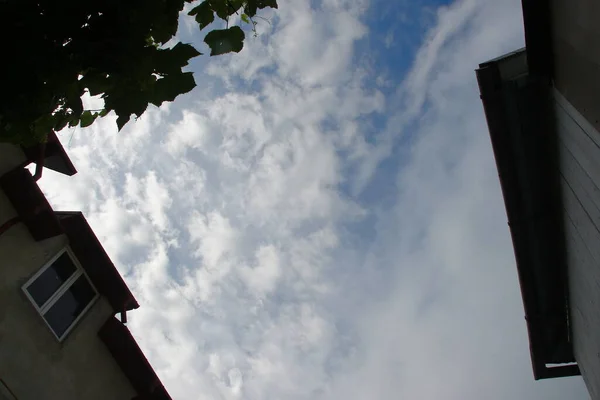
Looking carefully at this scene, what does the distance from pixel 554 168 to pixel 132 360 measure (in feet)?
31.8

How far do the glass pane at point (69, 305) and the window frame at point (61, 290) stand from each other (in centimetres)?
5

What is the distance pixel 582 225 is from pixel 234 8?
252 inches

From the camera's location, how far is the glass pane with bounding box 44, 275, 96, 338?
772 cm

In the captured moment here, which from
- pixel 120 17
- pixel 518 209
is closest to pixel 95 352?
pixel 120 17

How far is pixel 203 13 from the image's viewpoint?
350 centimetres

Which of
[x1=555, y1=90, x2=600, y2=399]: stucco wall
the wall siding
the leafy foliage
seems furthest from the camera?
[x1=555, y1=90, x2=600, y2=399]: stucco wall

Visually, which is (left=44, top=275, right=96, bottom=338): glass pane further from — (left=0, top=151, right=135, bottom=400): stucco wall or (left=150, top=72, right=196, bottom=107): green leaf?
(left=150, top=72, right=196, bottom=107): green leaf

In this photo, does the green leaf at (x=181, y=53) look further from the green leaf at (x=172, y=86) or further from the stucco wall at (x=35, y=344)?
the stucco wall at (x=35, y=344)

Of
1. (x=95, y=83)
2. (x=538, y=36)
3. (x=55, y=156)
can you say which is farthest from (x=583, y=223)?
(x=55, y=156)

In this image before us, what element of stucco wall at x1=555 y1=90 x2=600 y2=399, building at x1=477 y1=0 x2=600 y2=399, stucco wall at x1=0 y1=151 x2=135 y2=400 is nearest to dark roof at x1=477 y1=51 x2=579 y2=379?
building at x1=477 y1=0 x2=600 y2=399

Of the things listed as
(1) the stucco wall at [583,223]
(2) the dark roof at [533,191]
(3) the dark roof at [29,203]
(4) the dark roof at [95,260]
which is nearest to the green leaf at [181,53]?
(1) the stucco wall at [583,223]

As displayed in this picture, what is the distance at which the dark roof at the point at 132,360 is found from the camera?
8.88m

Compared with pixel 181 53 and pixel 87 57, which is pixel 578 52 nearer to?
pixel 181 53

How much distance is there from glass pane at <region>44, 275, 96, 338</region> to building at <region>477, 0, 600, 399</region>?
9095 mm
